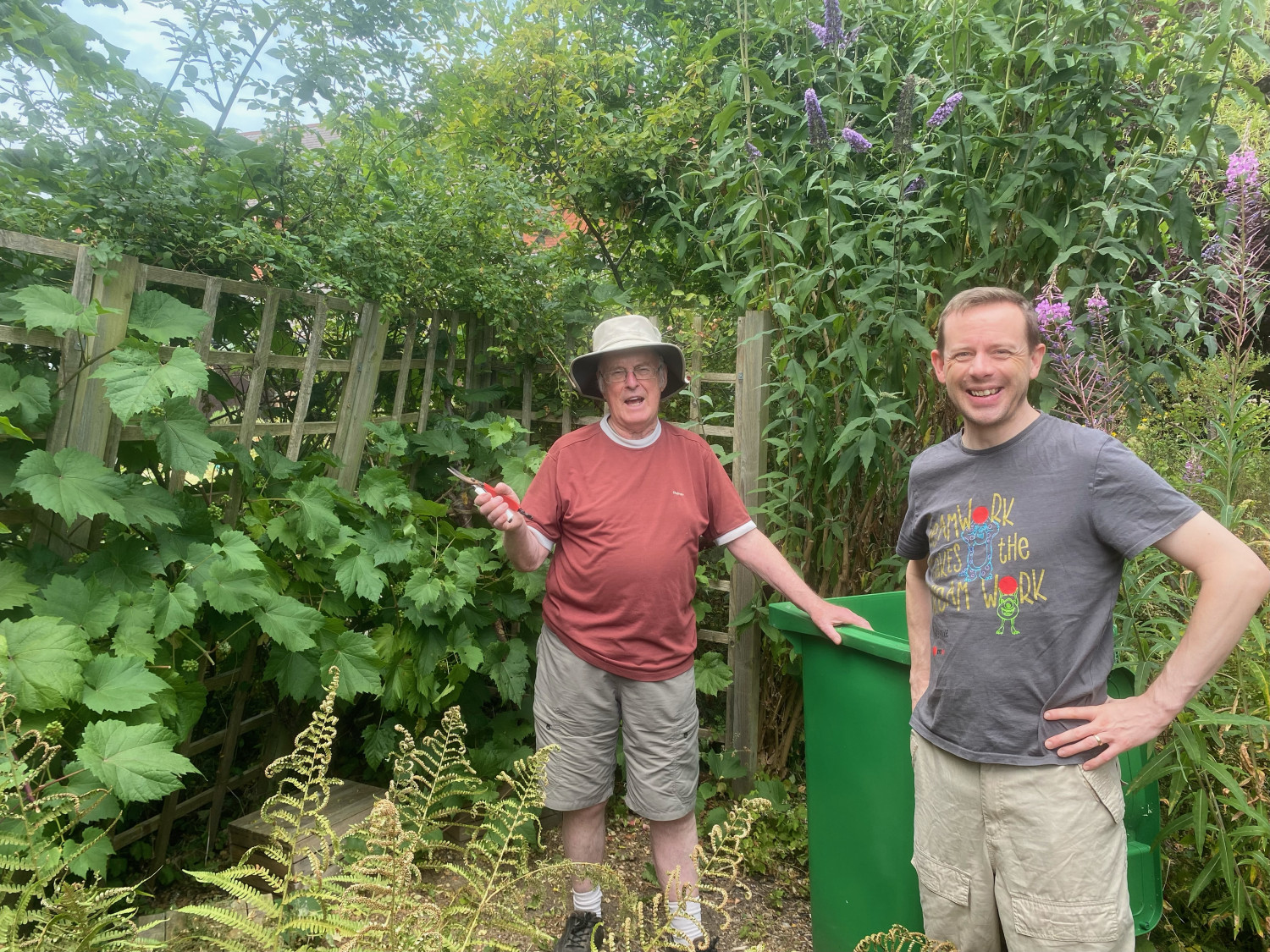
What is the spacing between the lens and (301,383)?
273cm

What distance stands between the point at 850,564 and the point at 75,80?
2543 millimetres

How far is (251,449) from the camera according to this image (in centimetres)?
258

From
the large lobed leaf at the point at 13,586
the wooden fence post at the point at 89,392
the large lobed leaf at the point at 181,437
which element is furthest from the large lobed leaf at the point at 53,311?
the large lobed leaf at the point at 13,586

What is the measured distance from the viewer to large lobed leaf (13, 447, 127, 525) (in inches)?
72.2

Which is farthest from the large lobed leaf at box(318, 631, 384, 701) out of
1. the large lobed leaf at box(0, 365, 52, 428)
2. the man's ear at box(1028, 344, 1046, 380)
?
the man's ear at box(1028, 344, 1046, 380)

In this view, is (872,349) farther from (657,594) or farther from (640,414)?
(657,594)

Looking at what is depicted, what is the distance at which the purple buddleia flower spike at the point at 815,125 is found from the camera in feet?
6.77

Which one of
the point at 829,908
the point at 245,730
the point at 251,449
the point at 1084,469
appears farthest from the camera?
the point at 245,730

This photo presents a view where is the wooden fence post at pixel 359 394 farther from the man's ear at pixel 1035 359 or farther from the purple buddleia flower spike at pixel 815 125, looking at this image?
the man's ear at pixel 1035 359

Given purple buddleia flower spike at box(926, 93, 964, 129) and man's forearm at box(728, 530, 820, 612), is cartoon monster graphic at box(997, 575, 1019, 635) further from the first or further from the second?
purple buddleia flower spike at box(926, 93, 964, 129)

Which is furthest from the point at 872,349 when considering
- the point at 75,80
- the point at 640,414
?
the point at 75,80

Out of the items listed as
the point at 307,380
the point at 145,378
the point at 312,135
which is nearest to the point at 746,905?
the point at 307,380

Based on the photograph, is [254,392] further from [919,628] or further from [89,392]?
[919,628]

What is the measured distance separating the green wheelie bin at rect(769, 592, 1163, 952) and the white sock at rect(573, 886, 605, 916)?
60 centimetres
